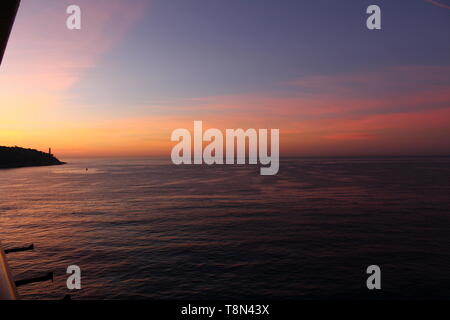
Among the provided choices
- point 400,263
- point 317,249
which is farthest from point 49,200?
point 400,263

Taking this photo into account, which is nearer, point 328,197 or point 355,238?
point 355,238

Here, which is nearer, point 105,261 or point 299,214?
point 105,261

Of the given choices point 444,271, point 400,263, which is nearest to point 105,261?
point 400,263

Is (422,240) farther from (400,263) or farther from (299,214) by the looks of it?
(299,214)

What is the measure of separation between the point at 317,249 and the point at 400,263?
7114 millimetres

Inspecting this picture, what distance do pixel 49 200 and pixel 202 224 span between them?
41.0 metres

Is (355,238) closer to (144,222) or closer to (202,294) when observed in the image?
(202,294)

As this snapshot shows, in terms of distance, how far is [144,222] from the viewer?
40.3 m

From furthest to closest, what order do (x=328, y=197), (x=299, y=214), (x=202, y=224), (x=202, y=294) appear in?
(x=328, y=197) < (x=299, y=214) < (x=202, y=224) < (x=202, y=294)
